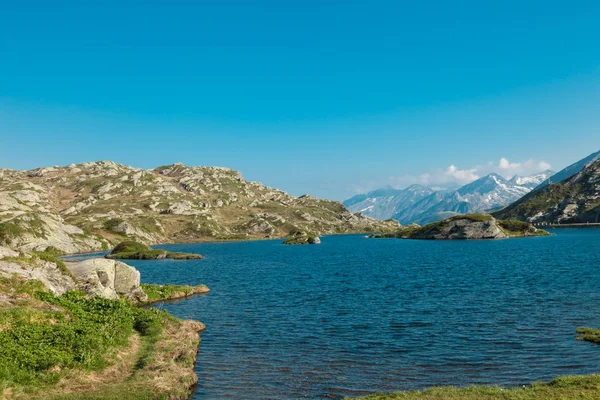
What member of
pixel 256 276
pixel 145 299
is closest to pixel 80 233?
pixel 256 276

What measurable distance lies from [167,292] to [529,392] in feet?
186

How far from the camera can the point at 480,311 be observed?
51.5 meters

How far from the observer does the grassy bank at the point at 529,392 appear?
74.6 ft

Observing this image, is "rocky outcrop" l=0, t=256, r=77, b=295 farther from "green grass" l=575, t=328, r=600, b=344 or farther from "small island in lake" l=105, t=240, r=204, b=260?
"small island in lake" l=105, t=240, r=204, b=260

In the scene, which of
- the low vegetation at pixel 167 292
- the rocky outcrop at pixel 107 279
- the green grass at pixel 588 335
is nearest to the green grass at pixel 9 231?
the low vegetation at pixel 167 292

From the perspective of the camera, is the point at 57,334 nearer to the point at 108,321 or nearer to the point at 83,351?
the point at 83,351

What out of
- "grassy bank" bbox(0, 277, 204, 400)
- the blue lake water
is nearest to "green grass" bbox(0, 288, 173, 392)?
"grassy bank" bbox(0, 277, 204, 400)

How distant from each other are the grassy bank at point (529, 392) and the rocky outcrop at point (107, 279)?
3890 cm

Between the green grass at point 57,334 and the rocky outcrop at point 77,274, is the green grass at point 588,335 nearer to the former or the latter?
the green grass at point 57,334

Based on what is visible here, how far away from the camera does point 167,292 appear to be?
67.2 m

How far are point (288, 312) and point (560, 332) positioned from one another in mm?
31486

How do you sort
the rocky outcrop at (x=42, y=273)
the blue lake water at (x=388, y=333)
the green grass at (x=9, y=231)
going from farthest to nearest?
1. the green grass at (x=9, y=231)
2. the rocky outcrop at (x=42, y=273)
3. the blue lake water at (x=388, y=333)

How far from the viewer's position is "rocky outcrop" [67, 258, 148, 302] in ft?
163

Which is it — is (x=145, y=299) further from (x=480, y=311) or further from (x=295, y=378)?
(x=480, y=311)
